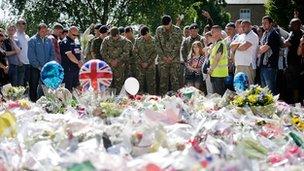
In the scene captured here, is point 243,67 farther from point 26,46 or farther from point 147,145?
point 147,145

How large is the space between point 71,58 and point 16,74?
1.26 m

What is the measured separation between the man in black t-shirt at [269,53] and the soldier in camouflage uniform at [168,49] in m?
1.81

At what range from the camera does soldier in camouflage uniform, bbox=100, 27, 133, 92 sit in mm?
11805

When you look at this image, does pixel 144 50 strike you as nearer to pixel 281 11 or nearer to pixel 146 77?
pixel 146 77

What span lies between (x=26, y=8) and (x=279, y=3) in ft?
44.5

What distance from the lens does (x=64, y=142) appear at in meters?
3.75

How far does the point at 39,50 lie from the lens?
39.4ft

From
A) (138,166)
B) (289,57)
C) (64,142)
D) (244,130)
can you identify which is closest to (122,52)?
(289,57)

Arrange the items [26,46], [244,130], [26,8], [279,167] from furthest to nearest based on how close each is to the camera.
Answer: [26,8] < [26,46] < [244,130] < [279,167]

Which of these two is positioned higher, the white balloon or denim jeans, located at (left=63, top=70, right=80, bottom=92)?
the white balloon

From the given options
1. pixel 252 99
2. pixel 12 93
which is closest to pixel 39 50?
pixel 12 93

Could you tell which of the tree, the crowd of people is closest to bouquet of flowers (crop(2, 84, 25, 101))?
the crowd of people

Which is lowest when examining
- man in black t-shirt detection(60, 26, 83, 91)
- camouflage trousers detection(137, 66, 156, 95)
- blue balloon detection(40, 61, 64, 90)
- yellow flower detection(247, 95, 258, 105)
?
camouflage trousers detection(137, 66, 156, 95)

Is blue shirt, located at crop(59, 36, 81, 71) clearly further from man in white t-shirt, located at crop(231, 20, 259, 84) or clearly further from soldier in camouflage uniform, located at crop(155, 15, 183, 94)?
man in white t-shirt, located at crop(231, 20, 259, 84)
